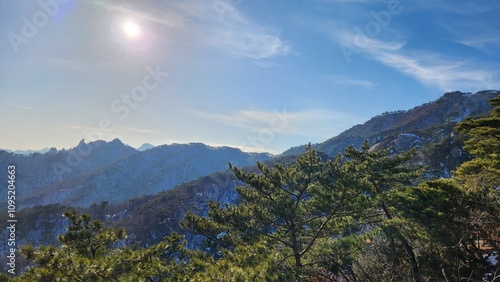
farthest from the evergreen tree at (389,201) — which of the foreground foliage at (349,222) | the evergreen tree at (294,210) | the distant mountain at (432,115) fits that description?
the distant mountain at (432,115)

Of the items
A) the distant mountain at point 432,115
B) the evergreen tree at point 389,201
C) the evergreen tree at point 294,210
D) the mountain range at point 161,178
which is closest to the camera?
the evergreen tree at point 294,210

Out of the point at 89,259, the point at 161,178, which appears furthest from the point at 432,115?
the point at 161,178

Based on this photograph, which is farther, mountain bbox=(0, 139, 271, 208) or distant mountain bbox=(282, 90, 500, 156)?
mountain bbox=(0, 139, 271, 208)

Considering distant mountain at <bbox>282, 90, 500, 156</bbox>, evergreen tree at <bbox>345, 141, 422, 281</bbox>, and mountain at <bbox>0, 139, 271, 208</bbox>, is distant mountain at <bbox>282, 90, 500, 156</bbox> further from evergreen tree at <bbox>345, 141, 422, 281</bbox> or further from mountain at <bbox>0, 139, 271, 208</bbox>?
mountain at <bbox>0, 139, 271, 208</bbox>

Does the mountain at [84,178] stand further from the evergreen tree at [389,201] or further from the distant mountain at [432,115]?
the evergreen tree at [389,201]

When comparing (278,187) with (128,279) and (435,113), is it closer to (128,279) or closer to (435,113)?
(128,279)

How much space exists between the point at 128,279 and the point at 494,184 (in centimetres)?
1472

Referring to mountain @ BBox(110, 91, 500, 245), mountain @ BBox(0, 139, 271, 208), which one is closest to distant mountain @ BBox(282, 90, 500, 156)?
mountain @ BBox(110, 91, 500, 245)

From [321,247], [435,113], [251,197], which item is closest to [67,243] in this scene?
[251,197]

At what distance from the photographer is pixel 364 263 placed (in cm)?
1440

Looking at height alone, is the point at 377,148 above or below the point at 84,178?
below

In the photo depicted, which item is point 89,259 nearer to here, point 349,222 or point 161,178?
point 349,222

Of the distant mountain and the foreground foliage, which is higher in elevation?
the distant mountain

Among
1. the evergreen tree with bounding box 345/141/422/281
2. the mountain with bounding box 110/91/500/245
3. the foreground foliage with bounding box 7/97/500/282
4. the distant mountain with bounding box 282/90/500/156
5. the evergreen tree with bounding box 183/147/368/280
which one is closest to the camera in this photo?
the foreground foliage with bounding box 7/97/500/282
